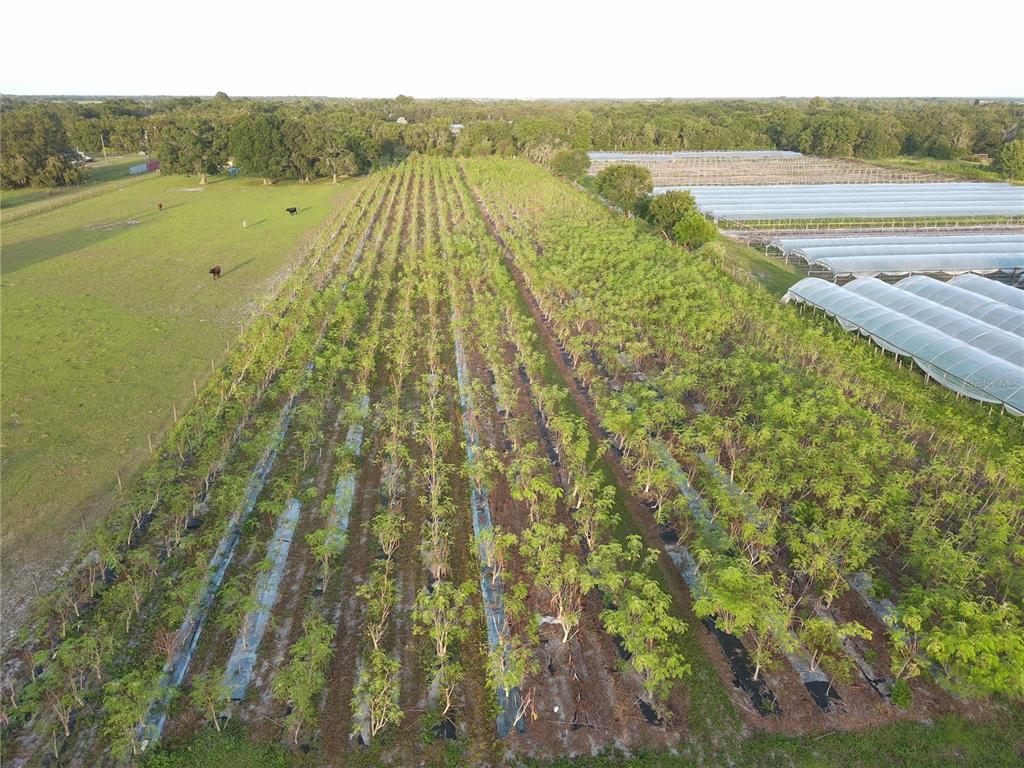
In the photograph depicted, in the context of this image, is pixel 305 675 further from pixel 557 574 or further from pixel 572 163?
pixel 572 163

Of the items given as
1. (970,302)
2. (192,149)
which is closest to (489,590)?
(970,302)

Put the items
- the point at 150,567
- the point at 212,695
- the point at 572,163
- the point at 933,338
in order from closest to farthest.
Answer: the point at 212,695 < the point at 150,567 < the point at 933,338 < the point at 572,163

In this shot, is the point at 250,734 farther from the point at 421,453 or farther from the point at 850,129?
the point at 850,129

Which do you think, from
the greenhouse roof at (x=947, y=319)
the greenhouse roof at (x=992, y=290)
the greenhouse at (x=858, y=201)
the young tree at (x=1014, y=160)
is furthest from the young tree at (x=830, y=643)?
the young tree at (x=1014, y=160)

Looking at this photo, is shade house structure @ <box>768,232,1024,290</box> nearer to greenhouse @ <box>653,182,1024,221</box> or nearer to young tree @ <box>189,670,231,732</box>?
greenhouse @ <box>653,182,1024,221</box>

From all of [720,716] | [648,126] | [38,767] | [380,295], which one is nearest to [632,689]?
[720,716]
